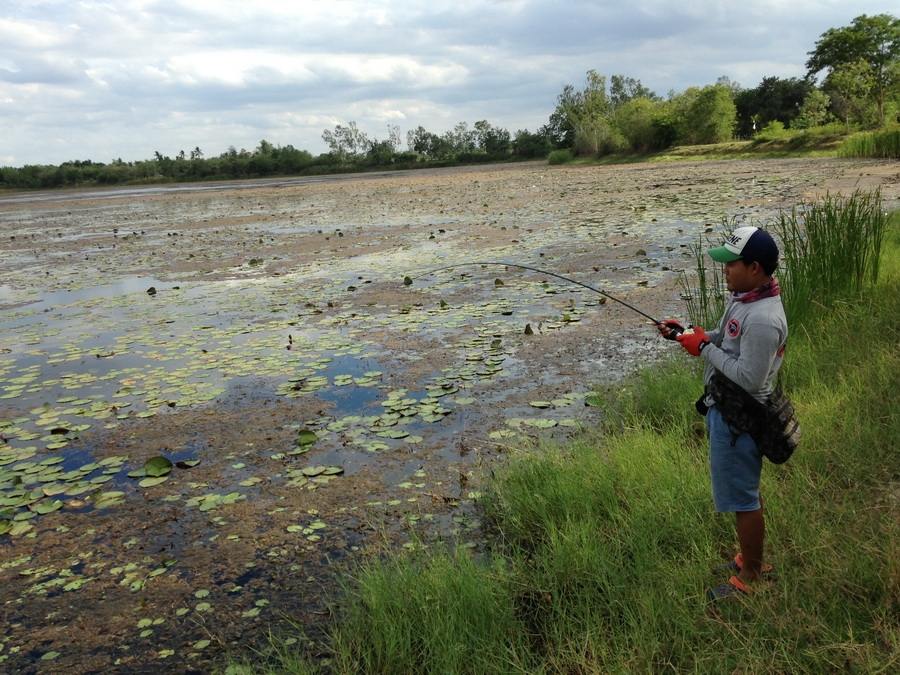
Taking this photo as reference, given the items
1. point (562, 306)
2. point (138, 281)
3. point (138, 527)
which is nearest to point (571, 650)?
point (138, 527)

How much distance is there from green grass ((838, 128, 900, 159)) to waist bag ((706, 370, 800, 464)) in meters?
27.0

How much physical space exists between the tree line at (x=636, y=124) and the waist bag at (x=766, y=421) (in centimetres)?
4072

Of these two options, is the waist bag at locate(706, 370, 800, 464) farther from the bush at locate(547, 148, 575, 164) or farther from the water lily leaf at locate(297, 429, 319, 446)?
the bush at locate(547, 148, 575, 164)

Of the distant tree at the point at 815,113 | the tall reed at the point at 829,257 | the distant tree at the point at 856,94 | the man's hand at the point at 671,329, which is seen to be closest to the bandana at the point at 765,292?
the man's hand at the point at 671,329

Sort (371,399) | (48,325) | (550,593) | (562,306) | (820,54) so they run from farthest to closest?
(820,54)
(48,325)
(562,306)
(371,399)
(550,593)

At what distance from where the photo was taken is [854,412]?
12.3 feet

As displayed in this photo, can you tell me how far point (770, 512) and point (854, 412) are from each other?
1.18m

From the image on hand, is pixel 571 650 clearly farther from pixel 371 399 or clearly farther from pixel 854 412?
pixel 371 399

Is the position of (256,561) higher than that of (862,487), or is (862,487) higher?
(862,487)

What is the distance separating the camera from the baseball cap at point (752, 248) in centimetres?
245

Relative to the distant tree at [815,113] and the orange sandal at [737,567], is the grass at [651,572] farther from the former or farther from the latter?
the distant tree at [815,113]

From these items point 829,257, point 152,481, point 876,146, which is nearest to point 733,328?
point 829,257

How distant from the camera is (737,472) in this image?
2.62 meters

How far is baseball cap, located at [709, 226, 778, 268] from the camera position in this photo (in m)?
2.45
